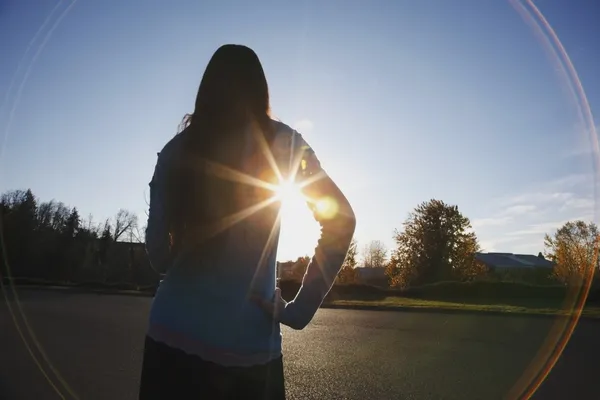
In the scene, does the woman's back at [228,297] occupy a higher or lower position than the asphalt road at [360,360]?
higher

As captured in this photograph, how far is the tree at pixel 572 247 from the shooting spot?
49566 mm

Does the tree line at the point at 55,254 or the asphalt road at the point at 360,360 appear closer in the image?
the asphalt road at the point at 360,360

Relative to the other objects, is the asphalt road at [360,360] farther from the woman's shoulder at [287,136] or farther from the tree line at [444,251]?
the tree line at [444,251]

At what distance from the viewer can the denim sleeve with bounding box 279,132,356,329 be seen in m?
1.62

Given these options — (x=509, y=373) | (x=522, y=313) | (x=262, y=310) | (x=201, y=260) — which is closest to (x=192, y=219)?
(x=201, y=260)

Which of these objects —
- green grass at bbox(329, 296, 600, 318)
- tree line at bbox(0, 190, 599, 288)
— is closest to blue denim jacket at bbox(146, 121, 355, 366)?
green grass at bbox(329, 296, 600, 318)

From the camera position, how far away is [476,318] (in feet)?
51.9

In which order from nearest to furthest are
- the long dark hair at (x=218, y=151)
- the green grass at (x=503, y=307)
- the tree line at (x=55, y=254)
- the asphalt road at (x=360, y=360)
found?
the long dark hair at (x=218, y=151), the asphalt road at (x=360, y=360), the green grass at (x=503, y=307), the tree line at (x=55, y=254)

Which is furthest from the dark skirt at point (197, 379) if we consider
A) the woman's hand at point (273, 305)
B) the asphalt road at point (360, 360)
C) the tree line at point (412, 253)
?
the tree line at point (412, 253)

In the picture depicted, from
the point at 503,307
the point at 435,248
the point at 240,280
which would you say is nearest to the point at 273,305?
the point at 240,280

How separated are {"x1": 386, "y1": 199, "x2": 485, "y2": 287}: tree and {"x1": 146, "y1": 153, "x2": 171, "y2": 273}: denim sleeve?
160 feet

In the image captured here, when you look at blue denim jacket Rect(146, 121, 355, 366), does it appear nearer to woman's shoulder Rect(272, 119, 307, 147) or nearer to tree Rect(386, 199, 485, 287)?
woman's shoulder Rect(272, 119, 307, 147)

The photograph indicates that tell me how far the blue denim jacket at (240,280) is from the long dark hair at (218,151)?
1.9 inches

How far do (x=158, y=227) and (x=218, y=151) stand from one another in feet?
1.07
